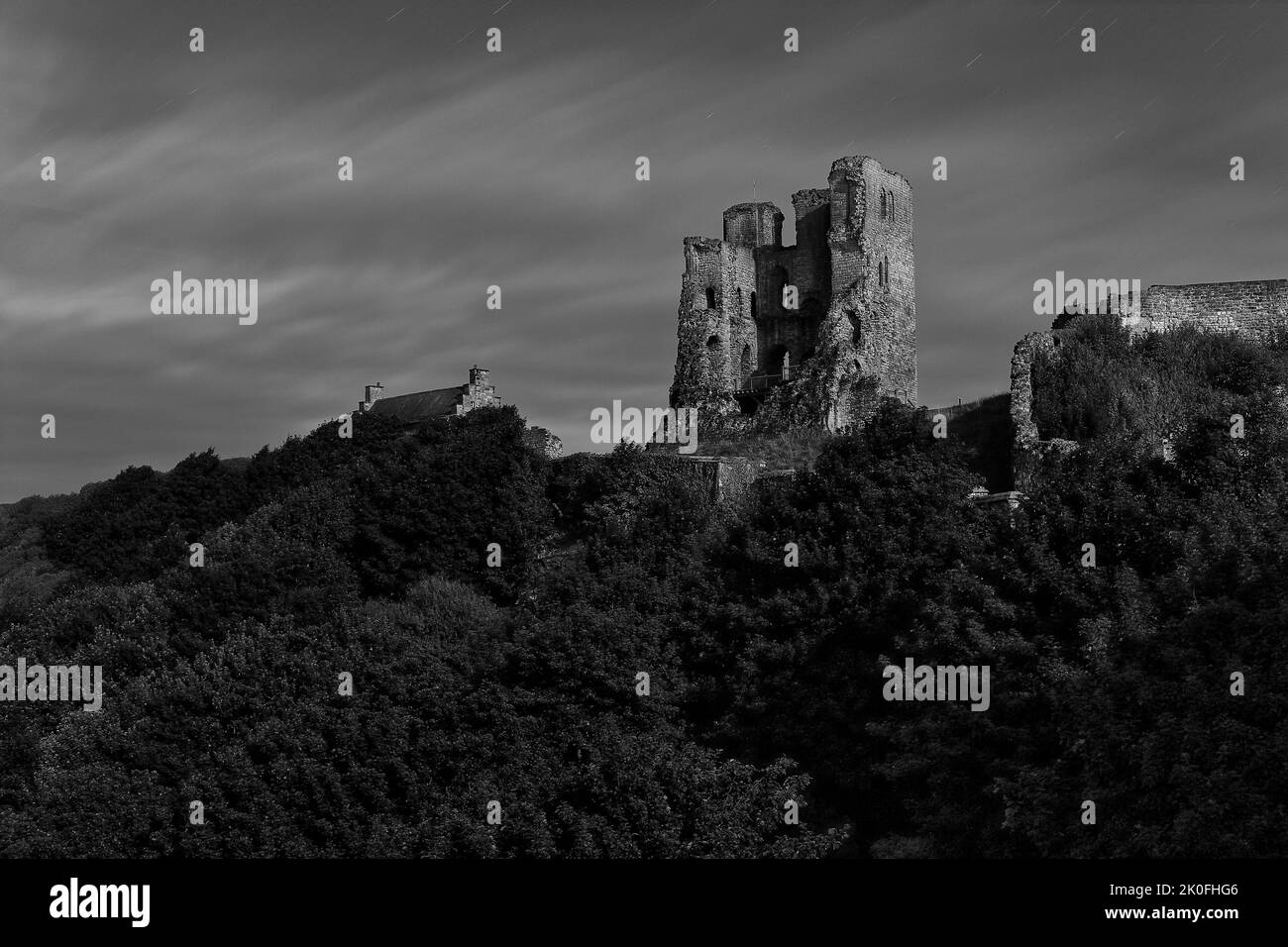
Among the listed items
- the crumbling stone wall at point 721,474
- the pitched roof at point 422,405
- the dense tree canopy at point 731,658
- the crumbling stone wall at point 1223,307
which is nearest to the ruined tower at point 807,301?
the crumbling stone wall at point 721,474

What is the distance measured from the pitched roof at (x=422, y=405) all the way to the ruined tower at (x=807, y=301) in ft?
58.5

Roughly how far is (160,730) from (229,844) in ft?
23.4

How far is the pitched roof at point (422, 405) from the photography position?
72812 millimetres

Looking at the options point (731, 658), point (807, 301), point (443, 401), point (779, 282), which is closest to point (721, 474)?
point (731, 658)

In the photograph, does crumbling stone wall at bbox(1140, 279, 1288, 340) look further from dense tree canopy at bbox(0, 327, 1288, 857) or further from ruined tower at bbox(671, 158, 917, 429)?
ruined tower at bbox(671, 158, 917, 429)

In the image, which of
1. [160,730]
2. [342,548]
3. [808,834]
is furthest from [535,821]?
[342,548]

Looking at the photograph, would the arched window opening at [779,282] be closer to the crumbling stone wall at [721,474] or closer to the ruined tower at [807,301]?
the ruined tower at [807,301]

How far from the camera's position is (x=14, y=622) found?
190ft

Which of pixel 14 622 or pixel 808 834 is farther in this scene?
→ pixel 14 622

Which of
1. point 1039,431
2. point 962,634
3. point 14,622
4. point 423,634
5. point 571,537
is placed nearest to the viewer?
point 962,634

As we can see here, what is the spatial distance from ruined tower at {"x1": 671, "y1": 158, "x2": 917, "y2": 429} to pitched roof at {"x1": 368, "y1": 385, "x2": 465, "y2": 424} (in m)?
17.8

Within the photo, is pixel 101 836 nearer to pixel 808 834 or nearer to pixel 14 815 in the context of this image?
pixel 14 815

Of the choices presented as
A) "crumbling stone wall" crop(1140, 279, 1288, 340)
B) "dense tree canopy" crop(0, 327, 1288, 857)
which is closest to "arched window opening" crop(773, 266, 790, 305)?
"dense tree canopy" crop(0, 327, 1288, 857)

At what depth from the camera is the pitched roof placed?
72.8m
